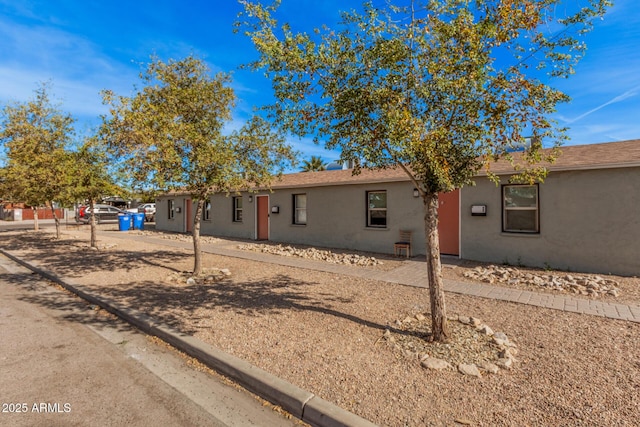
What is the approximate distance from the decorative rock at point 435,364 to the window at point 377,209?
8278mm

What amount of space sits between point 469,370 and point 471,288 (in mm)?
3834

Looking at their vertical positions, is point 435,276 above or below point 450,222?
below

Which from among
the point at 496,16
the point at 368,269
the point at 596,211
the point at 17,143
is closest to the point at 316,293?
the point at 368,269

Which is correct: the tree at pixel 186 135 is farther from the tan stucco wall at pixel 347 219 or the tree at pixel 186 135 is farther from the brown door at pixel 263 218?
the brown door at pixel 263 218

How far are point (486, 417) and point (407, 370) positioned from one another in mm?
895

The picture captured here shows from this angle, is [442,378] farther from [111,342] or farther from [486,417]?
A: [111,342]

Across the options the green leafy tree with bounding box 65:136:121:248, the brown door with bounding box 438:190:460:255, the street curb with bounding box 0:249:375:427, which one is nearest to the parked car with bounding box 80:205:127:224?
the green leafy tree with bounding box 65:136:121:248

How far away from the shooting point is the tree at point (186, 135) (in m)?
6.74

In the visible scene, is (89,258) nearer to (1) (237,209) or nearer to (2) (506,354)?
(1) (237,209)

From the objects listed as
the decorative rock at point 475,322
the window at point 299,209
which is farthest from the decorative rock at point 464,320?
the window at point 299,209

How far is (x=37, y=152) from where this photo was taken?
42.2 ft

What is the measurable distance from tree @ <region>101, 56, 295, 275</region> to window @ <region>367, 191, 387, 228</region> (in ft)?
16.7

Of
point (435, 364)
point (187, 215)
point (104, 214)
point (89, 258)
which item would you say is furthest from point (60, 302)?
point (104, 214)

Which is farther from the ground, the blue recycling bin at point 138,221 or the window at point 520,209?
the window at point 520,209
